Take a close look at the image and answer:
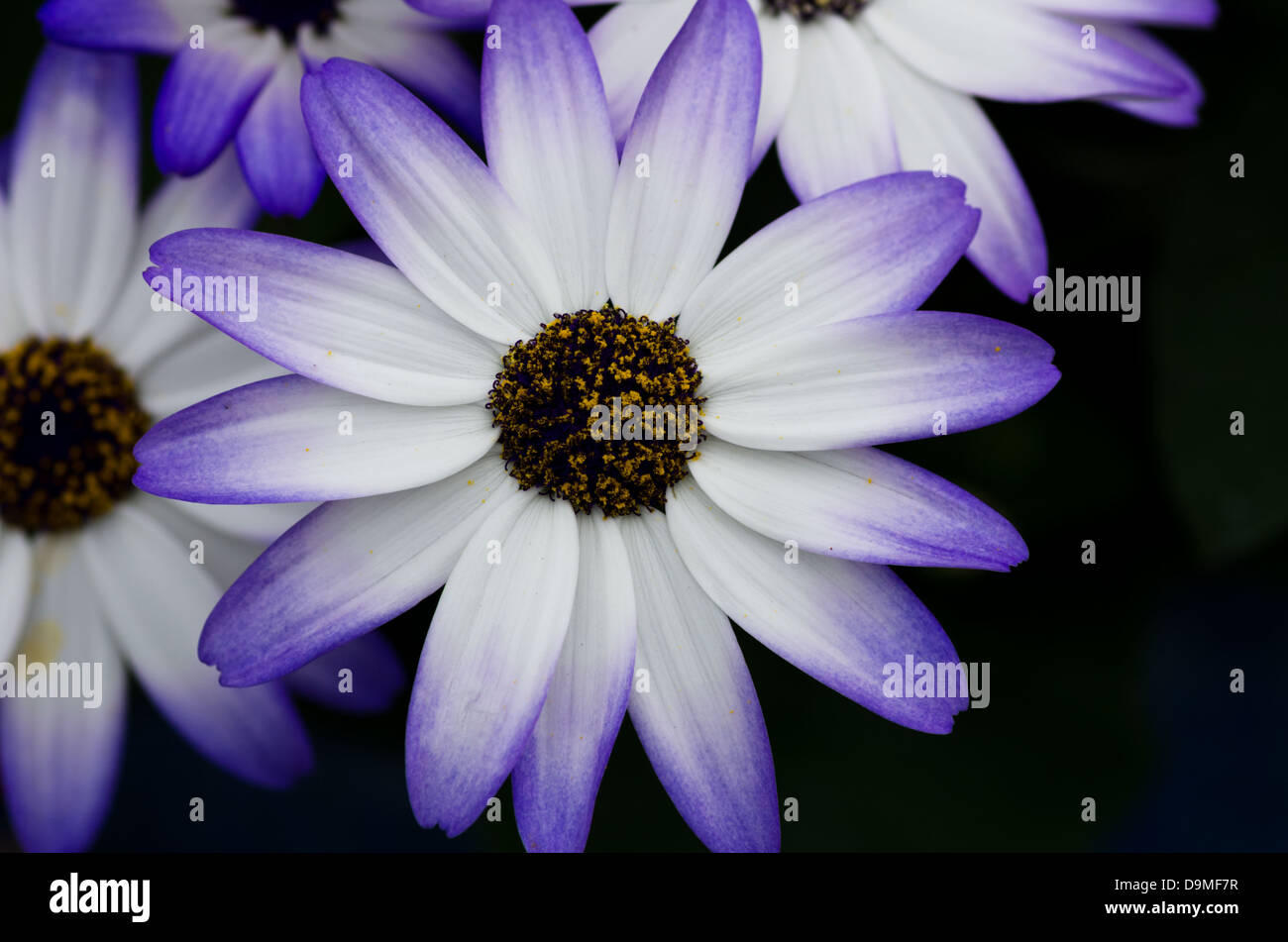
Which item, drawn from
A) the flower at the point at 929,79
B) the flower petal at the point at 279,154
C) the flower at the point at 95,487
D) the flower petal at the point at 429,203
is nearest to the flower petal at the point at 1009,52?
the flower at the point at 929,79

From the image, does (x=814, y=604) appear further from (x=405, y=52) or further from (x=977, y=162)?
(x=405, y=52)

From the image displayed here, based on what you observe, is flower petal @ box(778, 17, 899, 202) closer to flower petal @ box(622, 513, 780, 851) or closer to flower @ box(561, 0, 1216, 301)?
flower @ box(561, 0, 1216, 301)

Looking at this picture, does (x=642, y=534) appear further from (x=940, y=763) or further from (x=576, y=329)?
(x=940, y=763)

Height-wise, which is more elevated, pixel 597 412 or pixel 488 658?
pixel 597 412

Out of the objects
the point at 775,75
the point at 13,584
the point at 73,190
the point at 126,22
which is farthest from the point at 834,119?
the point at 13,584

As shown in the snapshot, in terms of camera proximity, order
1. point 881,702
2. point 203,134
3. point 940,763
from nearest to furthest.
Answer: point 881,702, point 203,134, point 940,763
